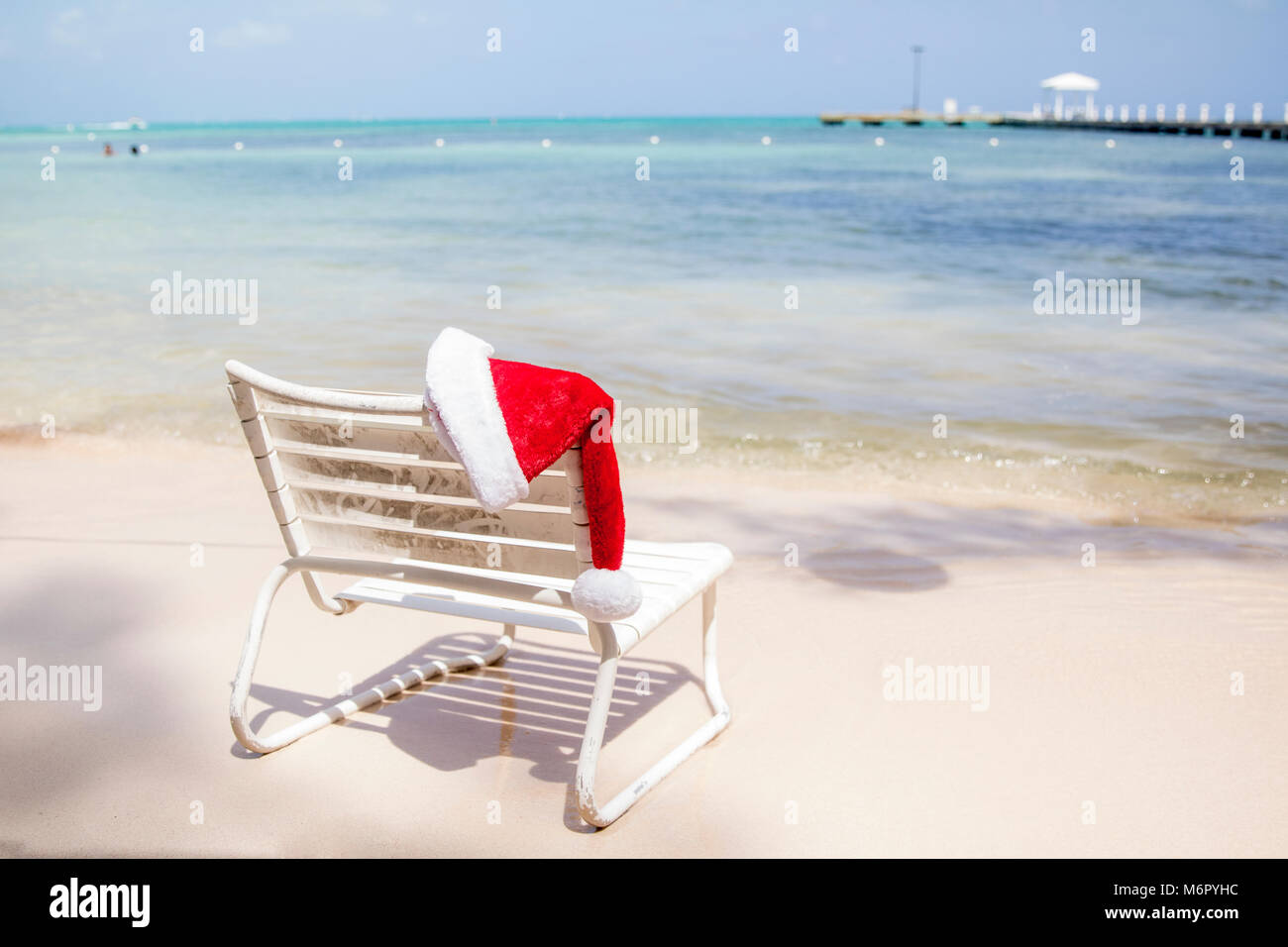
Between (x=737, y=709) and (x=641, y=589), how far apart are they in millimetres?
874

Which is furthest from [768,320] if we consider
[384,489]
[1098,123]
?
[1098,123]

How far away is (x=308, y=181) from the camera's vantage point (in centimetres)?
3372

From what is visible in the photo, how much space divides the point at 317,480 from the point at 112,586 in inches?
74.5

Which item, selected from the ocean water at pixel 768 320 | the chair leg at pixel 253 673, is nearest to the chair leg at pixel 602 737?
the chair leg at pixel 253 673

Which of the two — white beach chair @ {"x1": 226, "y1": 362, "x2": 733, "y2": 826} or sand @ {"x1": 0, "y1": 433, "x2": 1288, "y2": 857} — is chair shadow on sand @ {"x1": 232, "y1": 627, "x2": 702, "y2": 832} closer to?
sand @ {"x1": 0, "y1": 433, "x2": 1288, "y2": 857}

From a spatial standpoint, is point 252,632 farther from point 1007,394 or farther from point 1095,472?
Result: point 1007,394

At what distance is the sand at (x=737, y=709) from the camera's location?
292 cm

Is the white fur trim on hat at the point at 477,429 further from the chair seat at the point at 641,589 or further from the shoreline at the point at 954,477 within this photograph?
the shoreline at the point at 954,477

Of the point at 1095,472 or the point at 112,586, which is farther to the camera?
the point at 1095,472

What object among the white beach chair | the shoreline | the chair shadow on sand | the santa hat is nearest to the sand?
the chair shadow on sand

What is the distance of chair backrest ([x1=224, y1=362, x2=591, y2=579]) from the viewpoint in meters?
2.77
